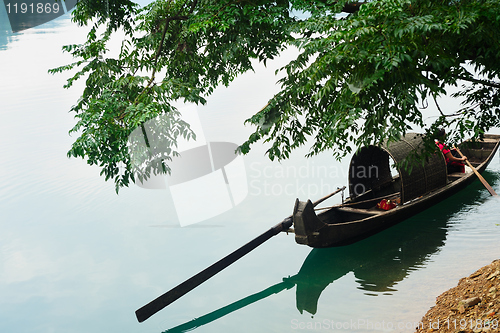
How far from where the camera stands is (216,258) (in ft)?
31.8

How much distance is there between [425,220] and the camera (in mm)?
10508

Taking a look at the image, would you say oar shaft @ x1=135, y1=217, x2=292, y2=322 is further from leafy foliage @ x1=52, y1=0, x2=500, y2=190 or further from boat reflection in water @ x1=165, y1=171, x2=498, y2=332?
leafy foliage @ x1=52, y1=0, x2=500, y2=190

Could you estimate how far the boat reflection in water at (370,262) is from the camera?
8.05 metres

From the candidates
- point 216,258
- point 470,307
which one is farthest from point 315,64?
point 216,258

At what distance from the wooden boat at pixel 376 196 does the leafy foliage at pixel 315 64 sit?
7.13ft

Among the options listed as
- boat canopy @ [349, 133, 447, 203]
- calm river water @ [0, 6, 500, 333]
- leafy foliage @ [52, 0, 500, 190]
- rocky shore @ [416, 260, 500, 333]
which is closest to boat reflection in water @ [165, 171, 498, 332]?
calm river water @ [0, 6, 500, 333]

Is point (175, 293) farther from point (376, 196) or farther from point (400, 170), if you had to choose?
point (376, 196)

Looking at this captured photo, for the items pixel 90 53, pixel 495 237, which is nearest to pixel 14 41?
pixel 90 53

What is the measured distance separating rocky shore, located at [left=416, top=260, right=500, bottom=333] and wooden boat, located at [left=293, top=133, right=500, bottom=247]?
7.18 feet

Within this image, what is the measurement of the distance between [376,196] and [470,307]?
5.17 m

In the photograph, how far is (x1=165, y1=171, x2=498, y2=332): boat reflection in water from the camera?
8055 mm

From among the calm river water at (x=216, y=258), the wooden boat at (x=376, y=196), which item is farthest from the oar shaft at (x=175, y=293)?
the wooden boat at (x=376, y=196)

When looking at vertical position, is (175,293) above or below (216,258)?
above

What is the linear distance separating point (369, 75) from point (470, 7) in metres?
1.22
